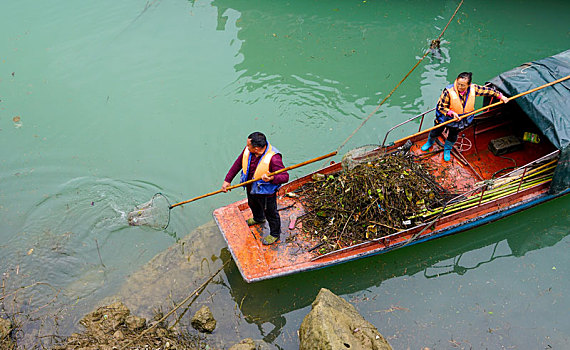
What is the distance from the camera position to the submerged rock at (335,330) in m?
5.27

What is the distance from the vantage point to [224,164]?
28.9 ft

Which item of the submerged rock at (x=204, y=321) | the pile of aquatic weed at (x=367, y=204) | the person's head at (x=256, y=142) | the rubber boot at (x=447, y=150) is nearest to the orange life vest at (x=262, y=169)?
the person's head at (x=256, y=142)

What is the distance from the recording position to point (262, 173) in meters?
5.77

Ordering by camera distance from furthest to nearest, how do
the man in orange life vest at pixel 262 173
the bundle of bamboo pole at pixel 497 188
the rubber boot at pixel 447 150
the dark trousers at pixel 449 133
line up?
the rubber boot at pixel 447 150 < the dark trousers at pixel 449 133 < the bundle of bamboo pole at pixel 497 188 < the man in orange life vest at pixel 262 173

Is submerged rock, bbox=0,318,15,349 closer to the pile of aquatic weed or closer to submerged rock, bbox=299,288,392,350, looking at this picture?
submerged rock, bbox=299,288,392,350

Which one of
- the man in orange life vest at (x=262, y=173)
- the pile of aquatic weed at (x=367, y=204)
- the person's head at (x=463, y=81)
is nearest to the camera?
the man in orange life vest at (x=262, y=173)

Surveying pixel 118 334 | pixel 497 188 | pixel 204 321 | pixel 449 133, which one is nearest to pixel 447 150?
pixel 449 133

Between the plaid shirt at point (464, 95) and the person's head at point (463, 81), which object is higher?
the person's head at point (463, 81)

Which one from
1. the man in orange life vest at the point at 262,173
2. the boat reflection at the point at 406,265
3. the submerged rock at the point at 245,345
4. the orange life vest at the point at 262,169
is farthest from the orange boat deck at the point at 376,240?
the orange life vest at the point at 262,169

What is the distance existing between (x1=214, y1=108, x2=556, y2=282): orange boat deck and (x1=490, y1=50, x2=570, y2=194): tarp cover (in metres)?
0.77

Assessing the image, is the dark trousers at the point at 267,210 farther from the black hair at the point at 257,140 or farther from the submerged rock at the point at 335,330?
the submerged rock at the point at 335,330

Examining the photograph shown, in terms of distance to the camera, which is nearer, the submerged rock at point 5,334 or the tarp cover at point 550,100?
the submerged rock at point 5,334

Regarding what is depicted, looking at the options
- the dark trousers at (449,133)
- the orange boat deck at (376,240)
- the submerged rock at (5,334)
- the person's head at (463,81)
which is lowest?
the submerged rock at (5,334)

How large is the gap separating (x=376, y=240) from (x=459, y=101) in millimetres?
2867
